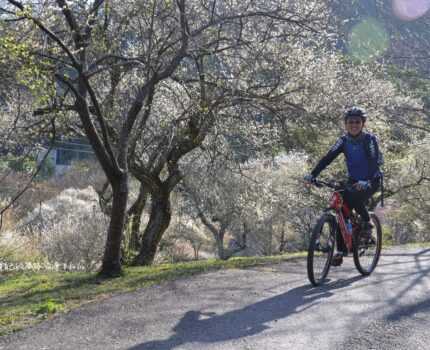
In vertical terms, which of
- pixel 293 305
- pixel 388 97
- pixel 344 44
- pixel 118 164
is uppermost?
pixel 344 44

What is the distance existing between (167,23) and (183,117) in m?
1.67

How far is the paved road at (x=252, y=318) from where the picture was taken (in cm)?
404

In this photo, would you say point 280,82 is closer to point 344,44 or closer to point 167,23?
point 167,23

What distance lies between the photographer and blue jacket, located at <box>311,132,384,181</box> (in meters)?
6.08

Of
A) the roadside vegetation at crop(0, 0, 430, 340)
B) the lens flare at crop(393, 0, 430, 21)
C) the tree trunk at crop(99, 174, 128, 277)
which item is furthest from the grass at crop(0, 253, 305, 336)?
the lens flare at crop(393, 0, 430, 21)

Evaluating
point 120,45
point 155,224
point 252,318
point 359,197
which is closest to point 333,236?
point 359,197

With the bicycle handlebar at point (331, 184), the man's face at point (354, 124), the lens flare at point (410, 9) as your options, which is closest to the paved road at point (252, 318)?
the bicycle handlebar at point (331, 184)

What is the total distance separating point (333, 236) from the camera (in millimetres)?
6000

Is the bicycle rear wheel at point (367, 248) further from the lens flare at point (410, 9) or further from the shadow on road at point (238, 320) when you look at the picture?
the lens flare at point (410, 9)

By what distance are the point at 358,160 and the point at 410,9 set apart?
2109cm

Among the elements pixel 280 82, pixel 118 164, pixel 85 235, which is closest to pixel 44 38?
pixel 118 164

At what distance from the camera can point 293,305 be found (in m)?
5.10

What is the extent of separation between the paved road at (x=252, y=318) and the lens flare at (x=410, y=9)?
60.5ft

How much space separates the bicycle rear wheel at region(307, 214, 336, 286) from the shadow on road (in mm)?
229
